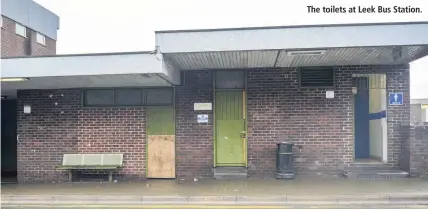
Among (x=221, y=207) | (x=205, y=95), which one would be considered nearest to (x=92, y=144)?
(x=205, y=95)

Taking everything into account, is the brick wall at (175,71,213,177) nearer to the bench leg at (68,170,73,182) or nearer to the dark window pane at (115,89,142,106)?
the dark window pane at (115,89,142,106)

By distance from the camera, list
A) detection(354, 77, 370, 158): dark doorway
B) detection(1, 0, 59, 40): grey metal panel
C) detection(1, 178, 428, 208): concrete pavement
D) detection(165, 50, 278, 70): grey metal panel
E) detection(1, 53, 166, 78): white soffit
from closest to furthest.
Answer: detection(1, 178, 428, 208): concrete pavement, detection(1, 53, 166, 78): white soffit, detection(165, 50, 278, 70): grey metal panel, detection(354, 77, 370, 158): dark doorway, detection(1, 0, 59, 40): grey metal panel

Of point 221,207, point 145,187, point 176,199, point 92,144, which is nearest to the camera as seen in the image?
point 221,207

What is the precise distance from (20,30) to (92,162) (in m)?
8.08

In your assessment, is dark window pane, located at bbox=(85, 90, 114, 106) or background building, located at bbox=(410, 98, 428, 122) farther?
background building, located at bbox=(410, 98, 428, 122)

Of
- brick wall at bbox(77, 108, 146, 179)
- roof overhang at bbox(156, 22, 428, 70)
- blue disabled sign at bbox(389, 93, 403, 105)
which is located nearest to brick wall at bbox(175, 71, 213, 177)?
brick wall at bbox(77, 108, 146, 179)

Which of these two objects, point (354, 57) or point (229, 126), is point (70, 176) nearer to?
point (229, 126)

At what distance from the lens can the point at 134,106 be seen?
11.5 meters

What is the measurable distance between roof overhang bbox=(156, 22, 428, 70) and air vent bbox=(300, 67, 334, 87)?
1546 millimetres

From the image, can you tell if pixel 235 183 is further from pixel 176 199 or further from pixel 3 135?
pixel 3 135

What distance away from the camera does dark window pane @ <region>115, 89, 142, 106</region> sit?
37.8 feet

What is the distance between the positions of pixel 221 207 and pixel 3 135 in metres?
10.2

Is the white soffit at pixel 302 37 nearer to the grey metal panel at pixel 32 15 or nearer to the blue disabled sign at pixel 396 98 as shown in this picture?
the blue disabled sign at pixel 396 98

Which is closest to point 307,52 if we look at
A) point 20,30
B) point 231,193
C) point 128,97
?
point 231,193
